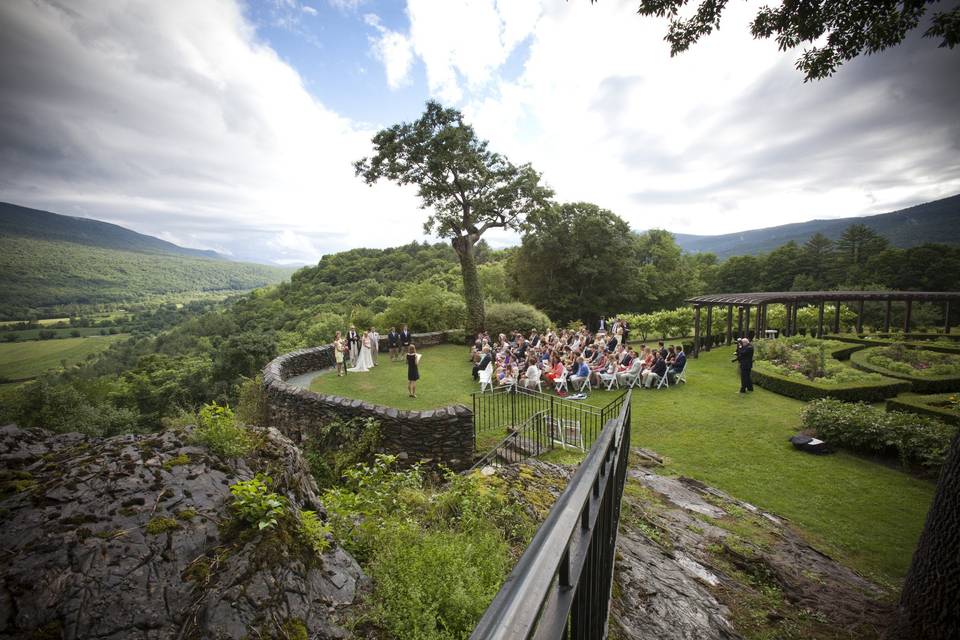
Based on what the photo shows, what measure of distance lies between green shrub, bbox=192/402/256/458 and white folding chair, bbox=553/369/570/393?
406 inches

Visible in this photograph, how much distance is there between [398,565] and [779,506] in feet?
21.3

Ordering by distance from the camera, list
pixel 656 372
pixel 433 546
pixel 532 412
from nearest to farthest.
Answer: pixel 433 546 → pixel 532 412 → pixel 656 372

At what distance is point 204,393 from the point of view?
892 inches

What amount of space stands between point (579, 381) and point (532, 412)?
329 cm

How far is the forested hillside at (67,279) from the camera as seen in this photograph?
20.8m

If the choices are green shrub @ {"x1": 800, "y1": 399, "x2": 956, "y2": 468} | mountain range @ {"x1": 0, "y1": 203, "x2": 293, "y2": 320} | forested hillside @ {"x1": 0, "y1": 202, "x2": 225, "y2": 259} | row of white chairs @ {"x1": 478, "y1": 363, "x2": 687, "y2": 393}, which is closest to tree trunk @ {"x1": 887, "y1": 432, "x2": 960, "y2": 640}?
green shrub @ {"x1": 800, "y1": 399, "x2": 956, "y2": 468}

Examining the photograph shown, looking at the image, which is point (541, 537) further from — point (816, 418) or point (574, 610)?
point (816, 418)

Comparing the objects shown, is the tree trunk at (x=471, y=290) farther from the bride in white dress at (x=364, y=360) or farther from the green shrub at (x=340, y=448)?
the green shrub at (x=340, y=448)

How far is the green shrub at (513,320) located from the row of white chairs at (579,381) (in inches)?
333

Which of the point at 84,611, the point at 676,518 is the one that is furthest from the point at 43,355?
the point at 676,518

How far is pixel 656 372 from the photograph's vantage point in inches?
546

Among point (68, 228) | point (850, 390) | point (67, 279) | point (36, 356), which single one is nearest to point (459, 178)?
point (850, 390)

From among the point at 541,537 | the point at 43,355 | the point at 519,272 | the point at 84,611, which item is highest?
the point at 519,272

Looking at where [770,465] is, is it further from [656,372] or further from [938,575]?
[656,372]
